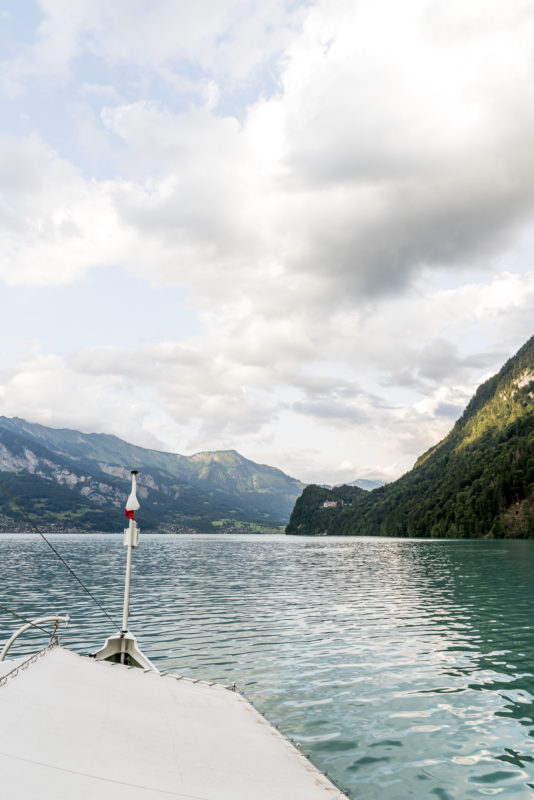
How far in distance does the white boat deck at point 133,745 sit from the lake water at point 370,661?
2.91m

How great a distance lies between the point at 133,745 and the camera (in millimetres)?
10203

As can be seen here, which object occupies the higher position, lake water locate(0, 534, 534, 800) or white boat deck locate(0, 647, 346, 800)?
white boat deck locate(0, 647, 346, 800)

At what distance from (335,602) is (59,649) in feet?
101

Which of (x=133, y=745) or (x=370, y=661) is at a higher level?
(x=133, y=745)

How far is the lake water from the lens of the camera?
13.5 m

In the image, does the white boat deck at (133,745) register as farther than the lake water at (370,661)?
No

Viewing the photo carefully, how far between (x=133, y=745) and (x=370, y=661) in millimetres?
16436

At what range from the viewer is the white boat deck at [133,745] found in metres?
7.87

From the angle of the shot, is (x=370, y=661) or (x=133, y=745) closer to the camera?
(x=133, y=745)

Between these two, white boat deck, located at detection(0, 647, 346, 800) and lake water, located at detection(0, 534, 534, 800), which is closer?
white boat deck, located at detection(0, 647, 346, 800)

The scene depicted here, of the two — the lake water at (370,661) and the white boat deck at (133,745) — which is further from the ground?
the white boat deck at (133,745)

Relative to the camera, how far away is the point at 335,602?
43.8 meters

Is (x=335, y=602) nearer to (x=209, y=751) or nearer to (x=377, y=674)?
(x=377, y=674)

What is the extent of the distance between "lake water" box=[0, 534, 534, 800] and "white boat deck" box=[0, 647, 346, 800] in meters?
2.91
